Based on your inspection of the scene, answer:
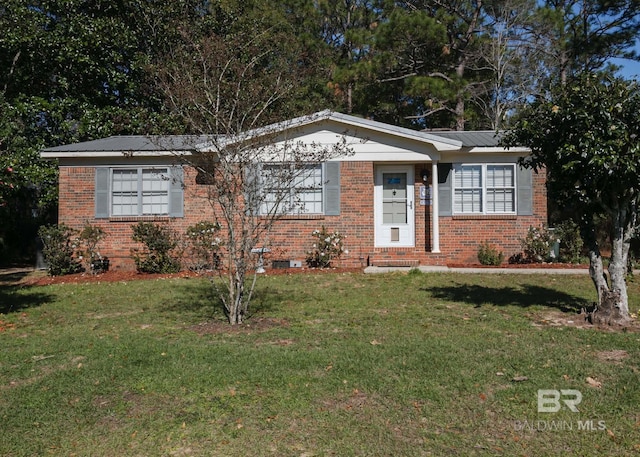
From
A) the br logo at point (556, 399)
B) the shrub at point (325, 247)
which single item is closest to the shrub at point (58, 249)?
the shrub at point (325, 247)

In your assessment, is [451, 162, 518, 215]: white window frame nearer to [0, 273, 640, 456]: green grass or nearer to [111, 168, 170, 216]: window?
[0, 273, 640, 456]: green grass

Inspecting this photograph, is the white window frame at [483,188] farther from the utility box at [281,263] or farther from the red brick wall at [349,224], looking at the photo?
the utility box at [281,263]

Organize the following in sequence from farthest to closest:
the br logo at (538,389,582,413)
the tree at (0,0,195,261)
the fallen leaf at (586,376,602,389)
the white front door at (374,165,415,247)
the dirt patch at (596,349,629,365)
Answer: the tree at (0,0,195,261)
the white front door at (374,165,415,247)
the dirt patch at (596,349,629,365)
the fallen leaf at (586,376,602,389)
the br logo at (538,389,582,413)

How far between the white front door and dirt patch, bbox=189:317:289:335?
6.49 meters

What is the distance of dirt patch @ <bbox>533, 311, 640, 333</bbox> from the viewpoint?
6195 millimetres

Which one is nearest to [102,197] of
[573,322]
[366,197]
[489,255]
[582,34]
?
[366,197]

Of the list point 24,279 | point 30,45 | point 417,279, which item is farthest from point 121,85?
point 417,279

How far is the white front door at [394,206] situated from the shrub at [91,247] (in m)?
6.40

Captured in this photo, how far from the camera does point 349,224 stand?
12422 mm

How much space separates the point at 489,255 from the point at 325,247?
3.75 meters

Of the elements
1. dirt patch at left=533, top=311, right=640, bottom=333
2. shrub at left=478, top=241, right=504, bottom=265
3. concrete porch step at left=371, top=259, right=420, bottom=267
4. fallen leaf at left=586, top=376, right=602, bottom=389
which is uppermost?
shrub at left=478, top=241, right=504, bottom=265

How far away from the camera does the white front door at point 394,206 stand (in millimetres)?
13047

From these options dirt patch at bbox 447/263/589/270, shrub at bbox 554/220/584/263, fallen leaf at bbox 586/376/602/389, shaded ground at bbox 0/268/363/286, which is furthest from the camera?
shrub at bbox 554/220/584/263

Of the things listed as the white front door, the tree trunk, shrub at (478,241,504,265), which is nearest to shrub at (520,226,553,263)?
shrub at (478,241,504,265)
